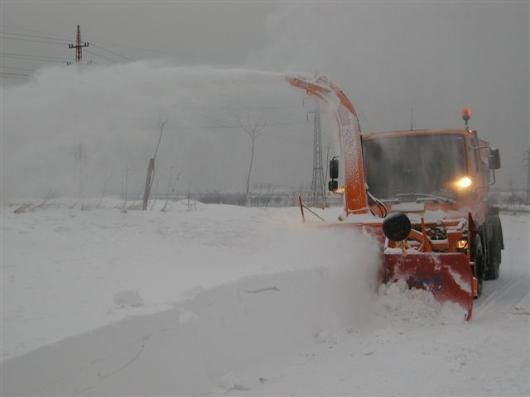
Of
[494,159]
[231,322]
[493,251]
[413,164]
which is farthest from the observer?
[493,251]

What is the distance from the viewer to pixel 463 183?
25.6 ft

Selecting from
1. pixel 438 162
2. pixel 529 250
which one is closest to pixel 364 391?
pixel 438 162

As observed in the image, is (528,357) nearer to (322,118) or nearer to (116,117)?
(322,118)

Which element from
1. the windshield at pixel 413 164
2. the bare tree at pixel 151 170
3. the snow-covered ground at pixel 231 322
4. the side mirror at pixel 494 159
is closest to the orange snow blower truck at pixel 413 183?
the windshield at pixel 413 164

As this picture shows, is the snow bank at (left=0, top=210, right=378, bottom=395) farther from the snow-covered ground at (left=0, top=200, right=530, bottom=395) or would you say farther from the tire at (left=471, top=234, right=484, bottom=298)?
the tire at (left=471, top=234, right=484, bottom=298)

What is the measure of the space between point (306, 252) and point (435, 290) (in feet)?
5.20

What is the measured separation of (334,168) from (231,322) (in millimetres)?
3927

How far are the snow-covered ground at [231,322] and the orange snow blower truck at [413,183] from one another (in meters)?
0.65

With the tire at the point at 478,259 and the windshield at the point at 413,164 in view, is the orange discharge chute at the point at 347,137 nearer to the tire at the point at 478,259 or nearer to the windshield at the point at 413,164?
the windshield at the point at 413,164

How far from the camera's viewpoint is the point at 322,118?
27.6 feet

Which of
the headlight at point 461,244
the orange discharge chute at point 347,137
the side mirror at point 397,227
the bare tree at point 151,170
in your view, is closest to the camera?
the side mirror at point 397,227

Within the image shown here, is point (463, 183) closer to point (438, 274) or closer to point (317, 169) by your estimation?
point (438, 274)

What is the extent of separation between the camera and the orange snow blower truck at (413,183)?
23.3ft

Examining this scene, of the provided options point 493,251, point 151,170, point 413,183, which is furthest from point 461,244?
point 151,170
